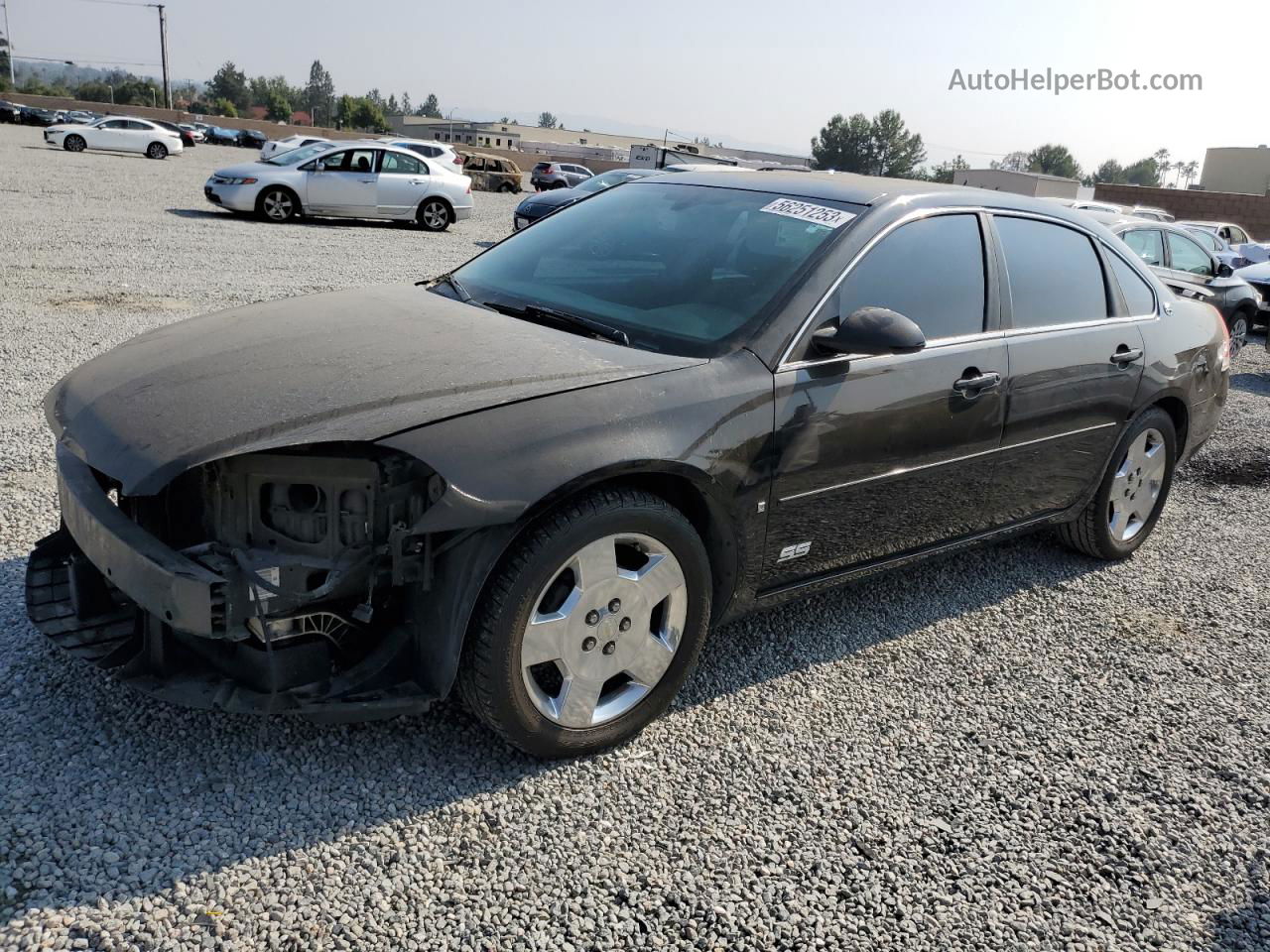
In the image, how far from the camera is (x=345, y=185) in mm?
17812

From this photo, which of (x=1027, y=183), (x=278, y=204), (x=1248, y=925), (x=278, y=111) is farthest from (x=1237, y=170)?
(x=278, y=111)

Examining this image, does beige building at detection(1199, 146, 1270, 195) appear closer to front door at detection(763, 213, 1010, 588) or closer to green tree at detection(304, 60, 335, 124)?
front door at detection(763, 213, 1010, 588)

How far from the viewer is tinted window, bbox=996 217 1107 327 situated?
163 inches

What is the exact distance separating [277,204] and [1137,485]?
51.4ft

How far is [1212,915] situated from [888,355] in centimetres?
189

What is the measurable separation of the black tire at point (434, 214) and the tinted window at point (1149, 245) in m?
12.1

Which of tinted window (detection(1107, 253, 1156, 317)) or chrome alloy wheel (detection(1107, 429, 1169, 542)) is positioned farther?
chrome alloy wheel (detection(1107, 429, 1169, 542))

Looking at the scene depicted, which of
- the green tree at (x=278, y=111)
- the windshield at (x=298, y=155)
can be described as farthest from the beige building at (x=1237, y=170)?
the green tree at (x=278, y=111)

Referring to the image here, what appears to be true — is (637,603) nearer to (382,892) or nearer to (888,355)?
(382,892)

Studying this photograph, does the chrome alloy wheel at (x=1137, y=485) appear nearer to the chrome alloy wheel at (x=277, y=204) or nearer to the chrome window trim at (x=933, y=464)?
the chrome window trim at (x=933, y=464)

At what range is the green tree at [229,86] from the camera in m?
131

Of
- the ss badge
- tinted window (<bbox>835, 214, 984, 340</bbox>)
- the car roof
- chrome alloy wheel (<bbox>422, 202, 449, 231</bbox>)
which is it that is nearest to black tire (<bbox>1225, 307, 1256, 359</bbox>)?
the car roof

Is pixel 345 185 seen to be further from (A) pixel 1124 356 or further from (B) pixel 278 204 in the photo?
(A) pixel 1124 356

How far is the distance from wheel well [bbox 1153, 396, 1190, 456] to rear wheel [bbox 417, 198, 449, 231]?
15.8 meters
